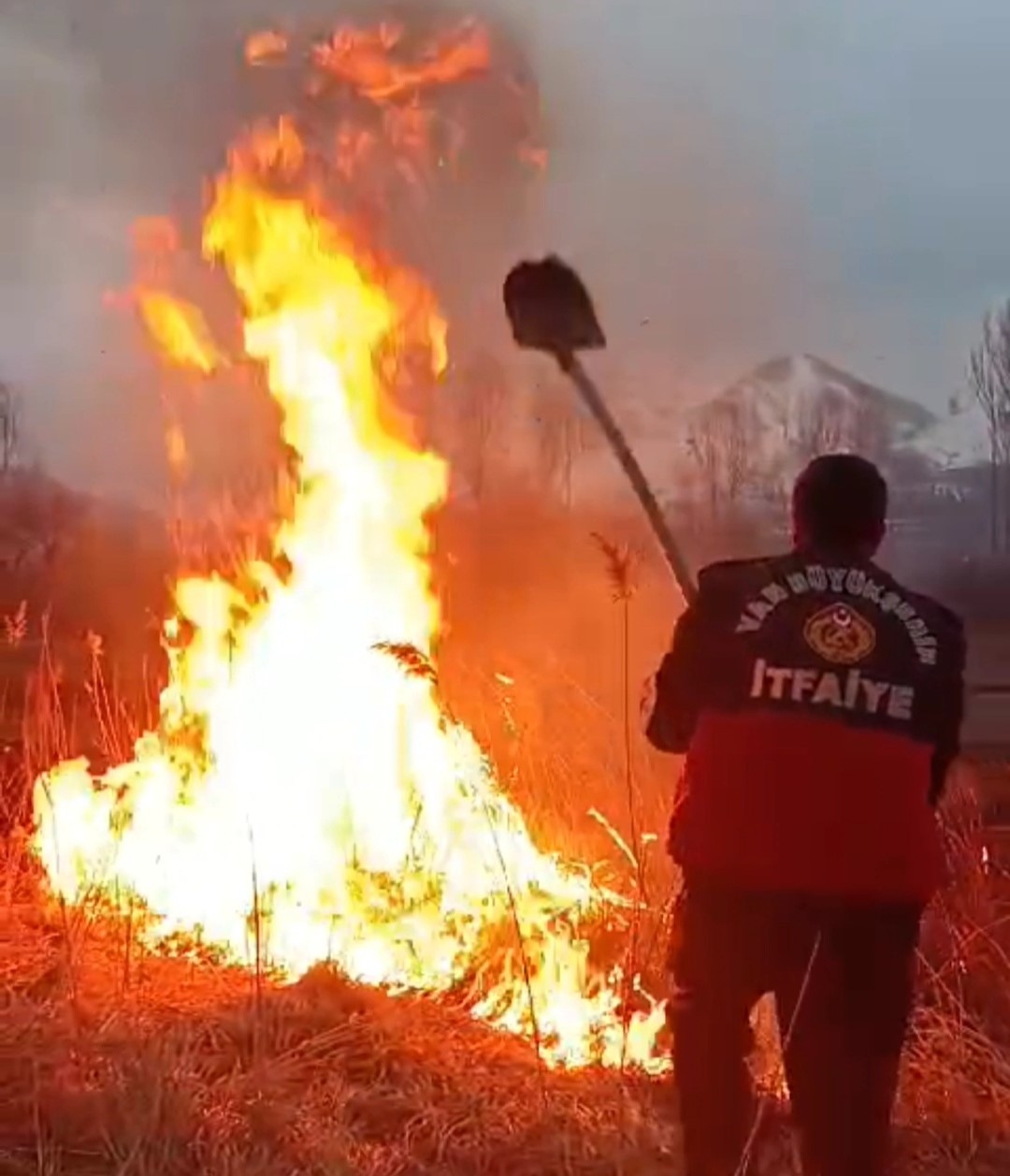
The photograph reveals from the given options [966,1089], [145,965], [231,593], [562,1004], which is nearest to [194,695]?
[231,593]

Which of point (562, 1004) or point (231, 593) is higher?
point (231, 593)

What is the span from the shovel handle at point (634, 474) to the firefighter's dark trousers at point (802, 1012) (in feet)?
2.81

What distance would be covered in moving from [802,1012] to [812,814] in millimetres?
455

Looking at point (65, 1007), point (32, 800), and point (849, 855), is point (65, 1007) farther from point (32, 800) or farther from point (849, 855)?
point (849, 855)

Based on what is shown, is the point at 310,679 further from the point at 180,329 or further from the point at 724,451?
the point at 724,451

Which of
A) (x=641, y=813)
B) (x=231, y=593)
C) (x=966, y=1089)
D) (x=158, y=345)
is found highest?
(x=158, y=345)

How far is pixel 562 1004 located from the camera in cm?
487

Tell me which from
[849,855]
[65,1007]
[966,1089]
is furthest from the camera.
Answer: [65,1007]

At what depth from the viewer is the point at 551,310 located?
428cm

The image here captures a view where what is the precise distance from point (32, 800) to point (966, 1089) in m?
3.99

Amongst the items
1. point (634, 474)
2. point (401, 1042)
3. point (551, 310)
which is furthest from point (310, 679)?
point (634, 474)

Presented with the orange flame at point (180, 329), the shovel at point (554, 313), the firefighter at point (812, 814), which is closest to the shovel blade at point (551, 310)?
the shovel at point (554, 313)

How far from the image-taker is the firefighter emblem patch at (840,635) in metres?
3.06

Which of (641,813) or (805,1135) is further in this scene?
(641,813)
